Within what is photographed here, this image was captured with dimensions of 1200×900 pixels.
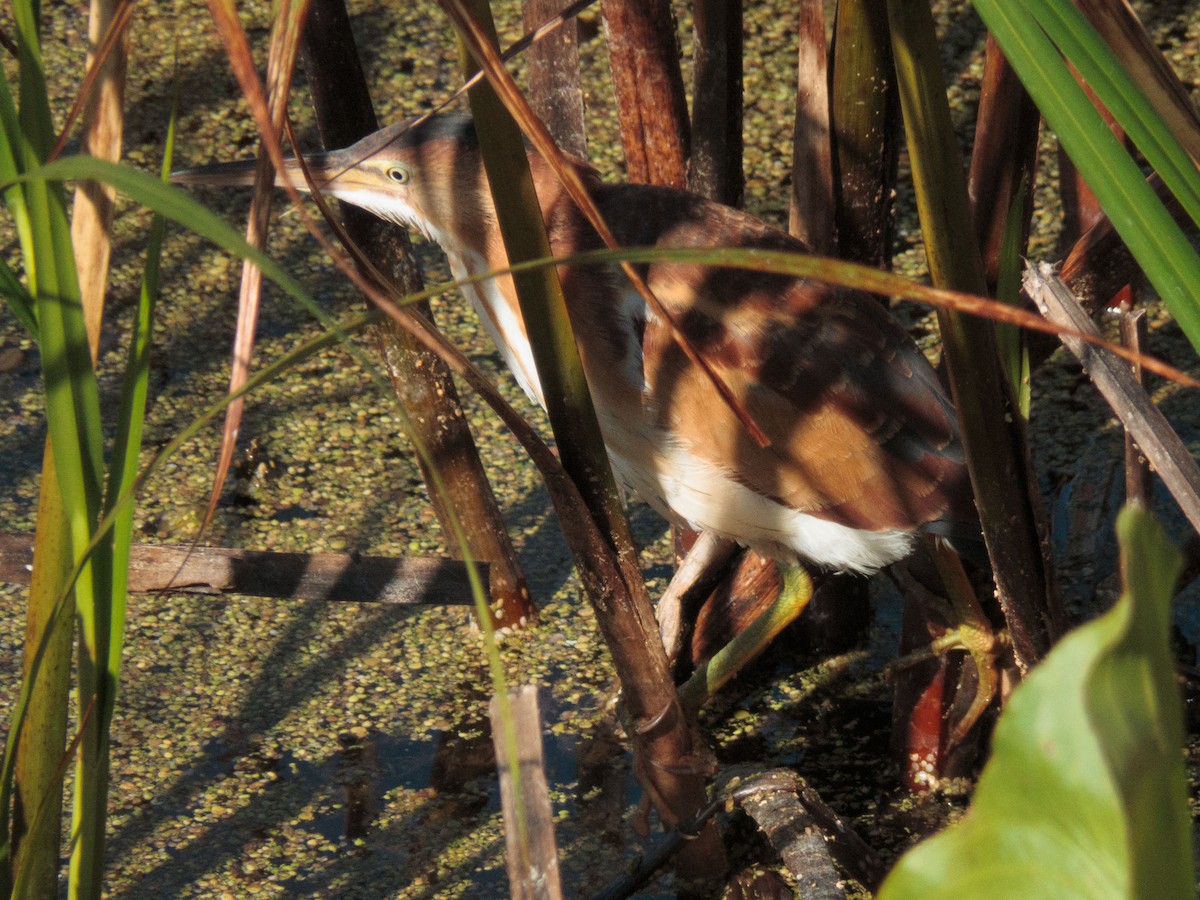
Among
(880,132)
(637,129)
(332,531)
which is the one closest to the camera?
(880,132)

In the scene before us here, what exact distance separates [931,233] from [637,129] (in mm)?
832

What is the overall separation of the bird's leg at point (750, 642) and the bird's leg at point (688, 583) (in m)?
0.12

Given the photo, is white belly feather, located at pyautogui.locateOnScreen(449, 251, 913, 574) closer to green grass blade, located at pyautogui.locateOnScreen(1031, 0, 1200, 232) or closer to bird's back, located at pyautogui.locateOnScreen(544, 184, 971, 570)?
bird's back, located at pyautogui.locateOnScreen(544, 184, 971, 570)

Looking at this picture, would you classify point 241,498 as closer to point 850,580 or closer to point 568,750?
point 568,750

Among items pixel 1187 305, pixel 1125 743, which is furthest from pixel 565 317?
pixel 1125 743

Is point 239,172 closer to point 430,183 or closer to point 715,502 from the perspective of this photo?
point 430,183

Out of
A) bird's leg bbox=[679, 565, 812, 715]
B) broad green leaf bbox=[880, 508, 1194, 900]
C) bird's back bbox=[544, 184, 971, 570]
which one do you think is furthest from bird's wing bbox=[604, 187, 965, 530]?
broad green leaf bbox=[880, 508, 1194, 900]

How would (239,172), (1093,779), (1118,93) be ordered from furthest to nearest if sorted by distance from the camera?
1. (239,172)
2. (1118,93)
3. (1093,779)

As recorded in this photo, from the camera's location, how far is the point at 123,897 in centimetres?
147

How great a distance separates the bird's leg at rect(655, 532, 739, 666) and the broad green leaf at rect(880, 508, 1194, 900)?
1.34 m

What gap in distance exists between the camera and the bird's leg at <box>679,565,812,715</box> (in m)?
1.63

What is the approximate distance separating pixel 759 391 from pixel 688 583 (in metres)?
0.39

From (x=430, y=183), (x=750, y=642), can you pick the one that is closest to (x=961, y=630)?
(x=750, y=642)

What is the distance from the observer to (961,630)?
150 cm
